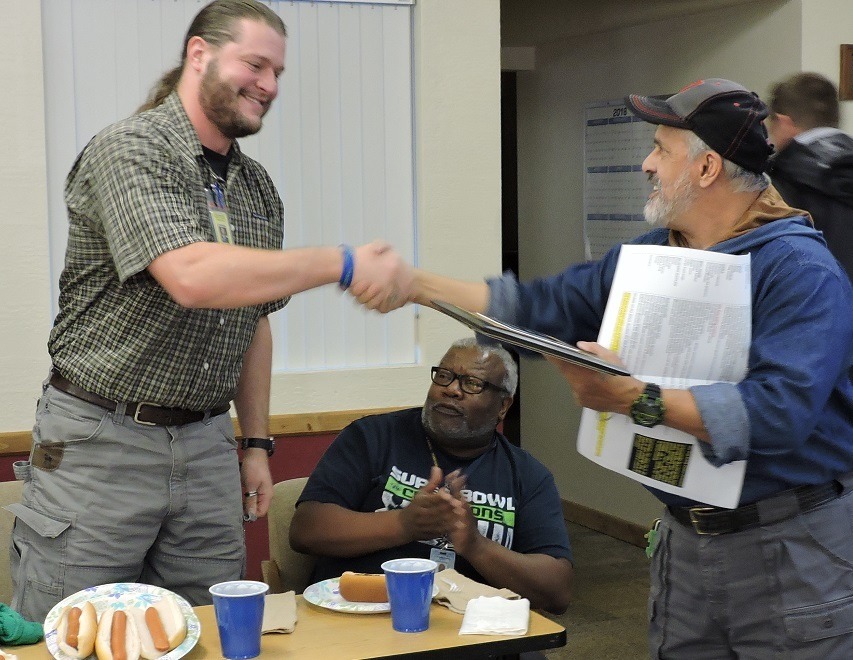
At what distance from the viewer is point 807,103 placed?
3.23 m

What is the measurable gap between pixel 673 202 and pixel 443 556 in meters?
1.18

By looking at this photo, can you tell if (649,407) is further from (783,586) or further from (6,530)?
(6,530)

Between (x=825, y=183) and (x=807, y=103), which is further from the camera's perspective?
(x=807, y=103)

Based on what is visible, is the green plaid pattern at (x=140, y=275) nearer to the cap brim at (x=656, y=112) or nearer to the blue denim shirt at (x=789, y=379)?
the cap brim at (x=656, y=112)

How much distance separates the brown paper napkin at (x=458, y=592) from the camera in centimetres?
202

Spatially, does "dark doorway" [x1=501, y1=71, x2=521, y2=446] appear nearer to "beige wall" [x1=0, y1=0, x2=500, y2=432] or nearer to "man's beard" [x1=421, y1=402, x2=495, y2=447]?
"beige wall" [x1=0, y1=0, x2=500, y2=432]

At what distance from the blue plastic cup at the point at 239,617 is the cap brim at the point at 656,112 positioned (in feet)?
3.49

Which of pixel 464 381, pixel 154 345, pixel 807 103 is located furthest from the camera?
pixel 807 103

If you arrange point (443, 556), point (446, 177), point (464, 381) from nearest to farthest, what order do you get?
point (443, 556), point (464, 381), point (446, 177)

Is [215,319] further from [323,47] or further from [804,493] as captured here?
[323,47]

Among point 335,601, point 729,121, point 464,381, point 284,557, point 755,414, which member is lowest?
point 284,557

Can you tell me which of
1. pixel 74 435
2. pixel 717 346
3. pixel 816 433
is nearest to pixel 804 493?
pixel 816 433

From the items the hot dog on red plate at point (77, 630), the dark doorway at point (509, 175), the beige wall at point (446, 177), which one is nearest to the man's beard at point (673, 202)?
the hot dog on red plate at point (77, 630)

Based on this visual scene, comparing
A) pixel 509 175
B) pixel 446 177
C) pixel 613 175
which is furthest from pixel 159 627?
pixel 509 175
